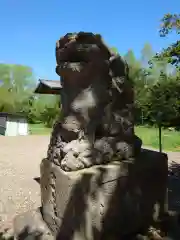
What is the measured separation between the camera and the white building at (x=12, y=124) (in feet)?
69.3

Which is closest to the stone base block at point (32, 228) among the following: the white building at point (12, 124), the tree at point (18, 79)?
the white building at point (12, 124)

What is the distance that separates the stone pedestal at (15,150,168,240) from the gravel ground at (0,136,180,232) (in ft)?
4.88

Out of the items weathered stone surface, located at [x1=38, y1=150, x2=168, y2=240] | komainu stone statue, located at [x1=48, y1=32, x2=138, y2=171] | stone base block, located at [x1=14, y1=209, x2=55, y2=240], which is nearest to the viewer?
weathered stone surface, located at [x1=38, y1=150, x2=168, y2=240]

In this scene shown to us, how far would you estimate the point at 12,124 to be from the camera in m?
21.6

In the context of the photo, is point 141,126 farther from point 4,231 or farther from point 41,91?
point 4,231

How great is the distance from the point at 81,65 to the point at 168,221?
86.7 inches

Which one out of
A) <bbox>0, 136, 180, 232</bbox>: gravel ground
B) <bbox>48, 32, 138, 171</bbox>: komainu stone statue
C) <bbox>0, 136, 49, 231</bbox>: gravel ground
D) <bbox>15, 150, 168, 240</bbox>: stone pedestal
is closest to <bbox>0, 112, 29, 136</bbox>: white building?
<bbox>0, 136, 180, 232</bbox>: gravel ground

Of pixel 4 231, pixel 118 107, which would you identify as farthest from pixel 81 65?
pixel 4 231

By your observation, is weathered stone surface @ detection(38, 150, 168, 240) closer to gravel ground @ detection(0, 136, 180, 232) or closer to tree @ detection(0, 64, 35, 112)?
gravel ground @ detection(0, 136, 180, 232)

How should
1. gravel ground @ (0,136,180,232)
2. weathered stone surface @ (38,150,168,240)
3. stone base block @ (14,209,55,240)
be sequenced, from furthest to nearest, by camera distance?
gravel ground @ (0,136,180,232)
stone base block @ (14,209,55,240)
weathered stone surface @ (38,150,168,240)

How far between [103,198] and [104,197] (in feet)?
0.05

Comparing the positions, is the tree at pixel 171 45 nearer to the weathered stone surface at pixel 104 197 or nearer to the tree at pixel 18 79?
the weathered stone surface at pixel 104 197

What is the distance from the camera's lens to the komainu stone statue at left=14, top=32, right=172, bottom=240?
111 inches

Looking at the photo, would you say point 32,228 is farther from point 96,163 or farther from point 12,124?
point 12,124
